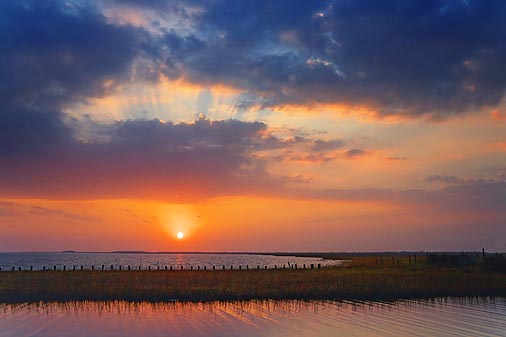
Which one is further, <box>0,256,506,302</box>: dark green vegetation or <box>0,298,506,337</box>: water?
<box>0,256,506,302</box>: dark green vegetation

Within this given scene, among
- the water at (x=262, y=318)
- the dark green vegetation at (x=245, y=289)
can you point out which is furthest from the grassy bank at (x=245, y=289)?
the water at (x=262, y=318)

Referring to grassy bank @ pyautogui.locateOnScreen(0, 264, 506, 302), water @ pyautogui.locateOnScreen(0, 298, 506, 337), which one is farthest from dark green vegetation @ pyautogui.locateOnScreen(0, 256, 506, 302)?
water @ pyautogui.locateOnScreen(0, 298, 506, 337)

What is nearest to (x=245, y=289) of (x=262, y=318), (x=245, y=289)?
(x=245, y=289)

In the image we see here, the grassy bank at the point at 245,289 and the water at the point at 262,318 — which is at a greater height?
the grassy bank at the point at 245,289

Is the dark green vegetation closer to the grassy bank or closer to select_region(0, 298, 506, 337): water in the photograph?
the grassy bank

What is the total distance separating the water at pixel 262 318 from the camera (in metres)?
24.9

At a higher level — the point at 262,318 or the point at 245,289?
the point at 245,289

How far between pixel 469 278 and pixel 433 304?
14631 mm

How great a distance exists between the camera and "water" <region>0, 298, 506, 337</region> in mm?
24875

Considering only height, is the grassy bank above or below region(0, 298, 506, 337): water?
above

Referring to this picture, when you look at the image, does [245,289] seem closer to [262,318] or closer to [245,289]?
[245,289]

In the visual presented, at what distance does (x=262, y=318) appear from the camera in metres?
29.0

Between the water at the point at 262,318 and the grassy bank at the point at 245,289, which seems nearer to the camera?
the water at the point at 262,318

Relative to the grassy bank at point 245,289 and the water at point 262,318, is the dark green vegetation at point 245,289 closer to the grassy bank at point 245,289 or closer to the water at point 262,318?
the grassy bank at point 245,289
